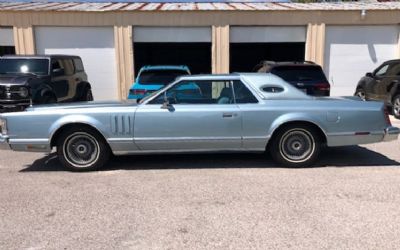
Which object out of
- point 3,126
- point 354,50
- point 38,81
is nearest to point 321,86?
point 354,50

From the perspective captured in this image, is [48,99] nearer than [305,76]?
Yes

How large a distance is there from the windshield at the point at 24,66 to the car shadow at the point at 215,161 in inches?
153

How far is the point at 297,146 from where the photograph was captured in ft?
20.4

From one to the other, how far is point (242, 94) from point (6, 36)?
1166cm

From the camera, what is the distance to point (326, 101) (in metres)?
6.29

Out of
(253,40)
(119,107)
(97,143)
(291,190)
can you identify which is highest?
(253,40)

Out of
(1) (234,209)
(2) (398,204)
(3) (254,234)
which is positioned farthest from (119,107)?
(2) (398,204)

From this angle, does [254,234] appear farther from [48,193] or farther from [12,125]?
[12,125]

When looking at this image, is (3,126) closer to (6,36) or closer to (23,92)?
(23,92)

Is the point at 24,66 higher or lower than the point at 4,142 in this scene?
higher

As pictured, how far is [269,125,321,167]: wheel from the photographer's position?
616 cm

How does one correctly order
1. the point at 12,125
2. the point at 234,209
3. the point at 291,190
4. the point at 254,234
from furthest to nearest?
the point at 12,125 < the point at 291,190 < the point at 234,209 < the point at 254,234

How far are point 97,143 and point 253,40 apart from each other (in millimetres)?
10182

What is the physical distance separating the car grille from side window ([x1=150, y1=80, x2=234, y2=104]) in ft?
15.4
